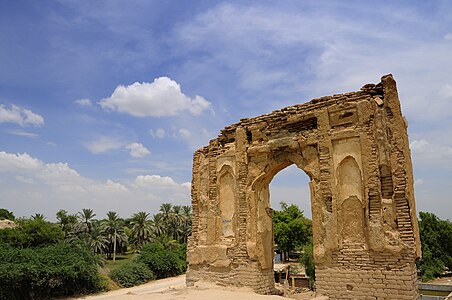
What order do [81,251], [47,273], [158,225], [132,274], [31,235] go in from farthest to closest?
[158,225]
[132,274]
[31,235]
[81,251]
[47,273]

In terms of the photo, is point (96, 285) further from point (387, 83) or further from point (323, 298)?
point (387, 83)

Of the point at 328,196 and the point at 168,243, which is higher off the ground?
the point at 328,196

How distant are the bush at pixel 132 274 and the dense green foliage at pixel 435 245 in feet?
73.9

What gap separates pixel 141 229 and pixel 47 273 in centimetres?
2090

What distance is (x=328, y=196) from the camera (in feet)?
33.8

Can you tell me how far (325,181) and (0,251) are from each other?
2168 centimetres

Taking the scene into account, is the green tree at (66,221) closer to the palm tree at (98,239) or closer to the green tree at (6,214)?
the palm tree at (98,239)

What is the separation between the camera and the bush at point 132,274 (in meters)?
30.4

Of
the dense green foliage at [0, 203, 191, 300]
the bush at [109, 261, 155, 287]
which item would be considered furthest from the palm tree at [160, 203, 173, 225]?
the bush at [109, 261, 155, 287]

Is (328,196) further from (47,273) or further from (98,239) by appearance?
(98,239)

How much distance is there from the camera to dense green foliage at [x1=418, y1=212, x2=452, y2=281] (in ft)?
96.8

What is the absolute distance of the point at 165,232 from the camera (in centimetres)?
4556

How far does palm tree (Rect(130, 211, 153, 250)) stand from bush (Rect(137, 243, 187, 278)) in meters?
5.97

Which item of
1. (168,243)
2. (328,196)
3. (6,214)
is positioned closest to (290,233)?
(168,243)
